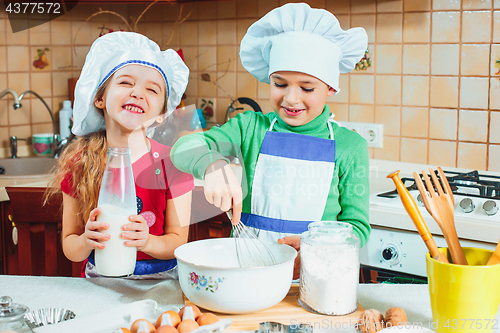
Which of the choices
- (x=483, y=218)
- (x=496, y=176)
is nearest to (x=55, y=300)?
(x=483, y=218)

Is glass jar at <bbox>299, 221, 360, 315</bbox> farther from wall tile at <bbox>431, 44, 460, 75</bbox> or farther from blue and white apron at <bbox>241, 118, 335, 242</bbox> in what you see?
wall tile at <bbox>431, 44, 460, 75</bbox>

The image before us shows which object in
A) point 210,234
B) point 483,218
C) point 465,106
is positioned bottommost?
point 210,234

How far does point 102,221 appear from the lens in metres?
0.72

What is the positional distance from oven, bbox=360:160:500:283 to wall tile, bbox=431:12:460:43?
51 centimetres

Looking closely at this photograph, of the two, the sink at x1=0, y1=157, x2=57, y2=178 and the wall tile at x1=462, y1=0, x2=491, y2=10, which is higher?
the wall tile at x1=462, y1=0, x2=491, y2=10

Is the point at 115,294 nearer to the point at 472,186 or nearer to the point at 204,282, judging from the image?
the point at 204,282

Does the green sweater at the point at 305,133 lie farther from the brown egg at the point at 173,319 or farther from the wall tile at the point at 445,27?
the wall tile at the point at 445,27

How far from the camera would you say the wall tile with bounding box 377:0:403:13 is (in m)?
1.68

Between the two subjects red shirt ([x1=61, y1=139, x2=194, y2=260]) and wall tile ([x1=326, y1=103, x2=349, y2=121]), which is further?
wall tile ([x1=326, y1=103, x2=349, y2=121])

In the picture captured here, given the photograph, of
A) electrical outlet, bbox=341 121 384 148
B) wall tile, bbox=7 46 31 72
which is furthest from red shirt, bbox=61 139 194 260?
wall tile, bbox=7 46 31 72

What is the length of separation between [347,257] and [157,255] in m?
0.44

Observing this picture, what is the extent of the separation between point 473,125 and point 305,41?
92cm

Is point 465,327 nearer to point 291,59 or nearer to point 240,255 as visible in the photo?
point 240,255

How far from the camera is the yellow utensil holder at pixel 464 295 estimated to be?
60 cm
